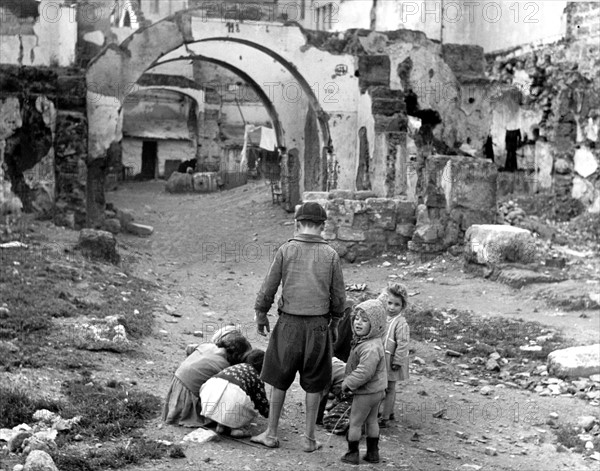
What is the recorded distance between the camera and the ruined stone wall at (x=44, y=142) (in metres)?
13.1

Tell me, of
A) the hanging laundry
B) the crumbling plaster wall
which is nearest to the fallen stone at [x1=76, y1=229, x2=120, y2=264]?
the crumbling plaster wall

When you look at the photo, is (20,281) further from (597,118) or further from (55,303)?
(597,118)

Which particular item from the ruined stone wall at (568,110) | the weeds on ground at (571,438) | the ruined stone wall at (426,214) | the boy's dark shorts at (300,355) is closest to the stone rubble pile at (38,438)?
the boy's dark shorts at (300,355)

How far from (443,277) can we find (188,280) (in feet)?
10.7

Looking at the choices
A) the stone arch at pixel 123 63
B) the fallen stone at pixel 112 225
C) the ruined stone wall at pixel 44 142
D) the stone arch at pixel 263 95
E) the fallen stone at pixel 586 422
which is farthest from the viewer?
the stone arch at pixel 263 95

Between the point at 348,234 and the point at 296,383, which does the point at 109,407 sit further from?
the point at 348,234

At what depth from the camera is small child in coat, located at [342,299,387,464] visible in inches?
197

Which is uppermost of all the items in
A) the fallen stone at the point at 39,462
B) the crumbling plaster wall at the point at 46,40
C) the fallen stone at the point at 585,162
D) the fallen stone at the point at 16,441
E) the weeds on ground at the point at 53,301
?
the crumbling plaster wall at the point at 46,40

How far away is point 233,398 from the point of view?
5176 mm

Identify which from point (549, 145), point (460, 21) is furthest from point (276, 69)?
point (460, 21)

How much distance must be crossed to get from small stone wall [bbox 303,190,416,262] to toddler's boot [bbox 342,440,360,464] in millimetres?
7199

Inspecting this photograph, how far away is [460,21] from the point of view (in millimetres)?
23797

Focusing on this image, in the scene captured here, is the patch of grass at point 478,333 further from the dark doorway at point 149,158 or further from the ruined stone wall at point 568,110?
the dark doorway at point 149,158

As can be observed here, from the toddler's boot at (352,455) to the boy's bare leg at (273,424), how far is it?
0.42 meters
